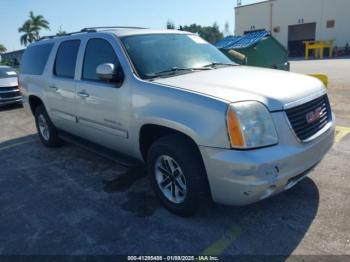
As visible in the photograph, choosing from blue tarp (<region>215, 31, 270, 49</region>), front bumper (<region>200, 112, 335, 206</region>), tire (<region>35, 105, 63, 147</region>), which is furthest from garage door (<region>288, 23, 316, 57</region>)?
front bumper (<region>200, 112, 335, 206</region>)

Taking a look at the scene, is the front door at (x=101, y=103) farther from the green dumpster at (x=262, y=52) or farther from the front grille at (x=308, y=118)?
the green dumpster at (x=262, y=52)

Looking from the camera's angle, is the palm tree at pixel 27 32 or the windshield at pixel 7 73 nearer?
the windshield at pixel 7 73

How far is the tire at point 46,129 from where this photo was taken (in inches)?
231

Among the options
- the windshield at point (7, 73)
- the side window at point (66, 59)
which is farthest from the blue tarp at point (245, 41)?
the windshield at point (7, 73)

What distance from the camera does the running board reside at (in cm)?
388

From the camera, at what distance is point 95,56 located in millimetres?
4262

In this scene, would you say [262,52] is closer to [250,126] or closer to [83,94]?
[83,94]

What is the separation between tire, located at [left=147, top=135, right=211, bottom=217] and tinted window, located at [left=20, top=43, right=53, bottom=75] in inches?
130

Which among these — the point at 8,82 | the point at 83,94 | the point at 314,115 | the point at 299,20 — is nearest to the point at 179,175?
the point at 314,115

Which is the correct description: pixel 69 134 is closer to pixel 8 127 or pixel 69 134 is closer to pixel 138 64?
pixel 138 64

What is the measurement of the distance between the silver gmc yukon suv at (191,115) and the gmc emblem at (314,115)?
0.02 m

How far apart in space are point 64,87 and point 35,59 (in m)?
1.61

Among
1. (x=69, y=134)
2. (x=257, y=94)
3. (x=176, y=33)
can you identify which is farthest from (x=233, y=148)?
(x=69, y=134)

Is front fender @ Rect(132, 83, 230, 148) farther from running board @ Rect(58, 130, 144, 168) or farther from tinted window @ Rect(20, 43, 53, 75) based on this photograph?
tinted window @ Rect(20, 43, 53, 75)
